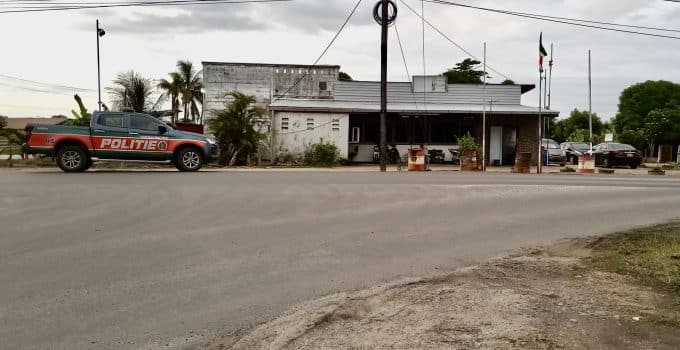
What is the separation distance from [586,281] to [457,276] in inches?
52.7

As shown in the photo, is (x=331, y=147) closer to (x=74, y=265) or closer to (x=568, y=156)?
(x=568, y=156)

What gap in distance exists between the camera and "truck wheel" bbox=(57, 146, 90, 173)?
18484mm

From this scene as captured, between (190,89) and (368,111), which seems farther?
(190,89)

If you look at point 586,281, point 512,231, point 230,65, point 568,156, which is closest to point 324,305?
point 586,281

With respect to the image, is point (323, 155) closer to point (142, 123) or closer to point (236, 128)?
point (236, 128)

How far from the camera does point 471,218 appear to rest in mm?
11195

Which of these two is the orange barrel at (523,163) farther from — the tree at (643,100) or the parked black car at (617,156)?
the tree at (643,100)

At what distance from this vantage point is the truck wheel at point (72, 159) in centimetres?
1848

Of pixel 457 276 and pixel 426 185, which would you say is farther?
pixel 426 185

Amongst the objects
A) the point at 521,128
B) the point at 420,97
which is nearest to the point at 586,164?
the point at 521,128

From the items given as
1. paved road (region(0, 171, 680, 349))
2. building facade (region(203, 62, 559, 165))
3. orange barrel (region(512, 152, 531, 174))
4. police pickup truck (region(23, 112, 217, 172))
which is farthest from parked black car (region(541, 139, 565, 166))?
police pickup truck (region(23, 112, 217, 172))

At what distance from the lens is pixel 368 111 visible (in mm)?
30391

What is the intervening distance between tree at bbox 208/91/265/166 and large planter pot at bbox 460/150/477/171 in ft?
29.8

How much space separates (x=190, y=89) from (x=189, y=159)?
32.9 meters
